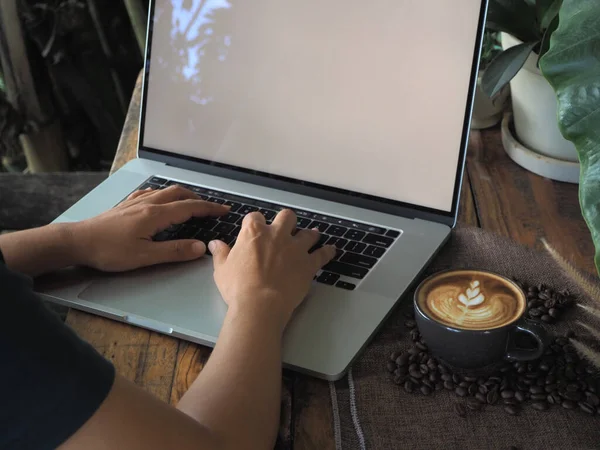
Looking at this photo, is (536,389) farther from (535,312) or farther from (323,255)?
(323,255)

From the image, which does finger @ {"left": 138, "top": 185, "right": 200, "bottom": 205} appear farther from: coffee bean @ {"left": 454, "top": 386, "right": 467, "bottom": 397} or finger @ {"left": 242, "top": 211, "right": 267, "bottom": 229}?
coffee bean @ {"left": 454, "top": 386, "right": 467, "bottom": 397}

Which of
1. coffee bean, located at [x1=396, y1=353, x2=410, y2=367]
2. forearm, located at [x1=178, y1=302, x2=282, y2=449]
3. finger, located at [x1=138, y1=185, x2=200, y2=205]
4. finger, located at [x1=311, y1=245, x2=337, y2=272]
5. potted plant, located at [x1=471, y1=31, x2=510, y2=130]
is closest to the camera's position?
forearm, located at [x1=178, y1=302, x2=282, y2=449]

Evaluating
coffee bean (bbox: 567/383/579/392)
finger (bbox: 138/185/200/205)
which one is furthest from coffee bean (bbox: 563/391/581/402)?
finger (bbox: 138/185/200/205)

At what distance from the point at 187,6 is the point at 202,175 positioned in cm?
25

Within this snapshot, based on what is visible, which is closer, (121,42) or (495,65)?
(495,65)

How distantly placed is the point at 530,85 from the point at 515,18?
10cm

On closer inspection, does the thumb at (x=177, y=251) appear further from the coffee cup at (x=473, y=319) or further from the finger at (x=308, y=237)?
the coffee cup at (x=473, y=319)

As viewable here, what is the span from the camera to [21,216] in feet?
4.73

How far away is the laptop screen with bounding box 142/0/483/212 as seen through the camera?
0.86 meters

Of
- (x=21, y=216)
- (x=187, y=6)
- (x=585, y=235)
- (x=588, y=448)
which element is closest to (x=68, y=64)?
(x=21, y=216)

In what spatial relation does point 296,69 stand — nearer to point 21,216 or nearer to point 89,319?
point 89,319

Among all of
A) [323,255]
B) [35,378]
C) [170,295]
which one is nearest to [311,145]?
[323,255]

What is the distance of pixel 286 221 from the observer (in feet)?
2.79

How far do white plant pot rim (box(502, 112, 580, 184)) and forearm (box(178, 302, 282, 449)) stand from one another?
22.9 inches
